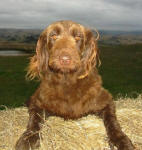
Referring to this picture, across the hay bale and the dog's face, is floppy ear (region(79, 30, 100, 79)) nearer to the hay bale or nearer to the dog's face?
the dog's face

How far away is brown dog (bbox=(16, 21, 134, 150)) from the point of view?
17.1 ft

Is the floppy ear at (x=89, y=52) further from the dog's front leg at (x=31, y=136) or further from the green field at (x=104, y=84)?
the green field at (x=104, y=84)

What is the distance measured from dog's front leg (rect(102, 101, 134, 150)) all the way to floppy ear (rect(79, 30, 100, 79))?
2.89 feet

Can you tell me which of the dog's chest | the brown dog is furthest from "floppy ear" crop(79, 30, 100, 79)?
the dog's chest

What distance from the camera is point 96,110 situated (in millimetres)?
5820

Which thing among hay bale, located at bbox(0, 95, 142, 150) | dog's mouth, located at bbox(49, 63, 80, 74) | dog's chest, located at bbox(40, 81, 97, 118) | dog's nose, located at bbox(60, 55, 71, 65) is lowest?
hay bale, located at bbox(0, 95, 142, 150)

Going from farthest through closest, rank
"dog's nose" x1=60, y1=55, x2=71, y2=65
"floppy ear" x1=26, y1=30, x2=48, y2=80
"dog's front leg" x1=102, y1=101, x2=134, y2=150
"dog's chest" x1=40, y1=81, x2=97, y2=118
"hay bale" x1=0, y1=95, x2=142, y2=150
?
"floppy ear" x1=26, y1=30, x2=48, y2=80 → "dog's chest" x1=40, y1=81, x2=97, y2=118 → "hay bale" x1=0, y1=95, x2=142, y2=150 → "dog's front leg" x1=102, y1=101, x2=134, y2=150 → "dog's nose" x1=60, y1=55, x2=71, y2=65

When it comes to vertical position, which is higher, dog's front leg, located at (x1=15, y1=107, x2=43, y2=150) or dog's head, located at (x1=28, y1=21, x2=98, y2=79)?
dog's head, located at (x1=28, y1=21, x2=98, y2=79)

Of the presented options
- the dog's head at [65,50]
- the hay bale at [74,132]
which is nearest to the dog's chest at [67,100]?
the hay bale at [74,132]

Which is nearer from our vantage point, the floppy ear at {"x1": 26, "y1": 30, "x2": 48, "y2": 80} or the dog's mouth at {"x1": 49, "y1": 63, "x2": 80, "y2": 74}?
the dog's mouth at {"x1": 49, "y1": 63, "x2": 80, "y2": 74}

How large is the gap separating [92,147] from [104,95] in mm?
1224

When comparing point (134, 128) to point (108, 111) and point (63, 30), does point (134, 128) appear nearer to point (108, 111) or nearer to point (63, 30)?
point (108, 111)

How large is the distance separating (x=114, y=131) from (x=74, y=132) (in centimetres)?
71

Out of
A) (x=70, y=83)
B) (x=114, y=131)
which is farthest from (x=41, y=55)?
(x=114, y=131)
